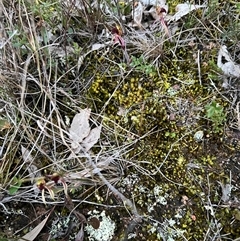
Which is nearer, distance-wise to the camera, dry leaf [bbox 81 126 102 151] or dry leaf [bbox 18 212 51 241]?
dry leaf [bbox 18 212 51 241]

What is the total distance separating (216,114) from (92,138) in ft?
1.48

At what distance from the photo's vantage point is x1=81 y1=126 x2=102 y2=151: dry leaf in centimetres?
153

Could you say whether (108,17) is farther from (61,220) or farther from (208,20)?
(61,220)

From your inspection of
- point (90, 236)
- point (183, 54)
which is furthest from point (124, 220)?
point (183, 54)

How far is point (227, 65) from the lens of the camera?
1.64 meters

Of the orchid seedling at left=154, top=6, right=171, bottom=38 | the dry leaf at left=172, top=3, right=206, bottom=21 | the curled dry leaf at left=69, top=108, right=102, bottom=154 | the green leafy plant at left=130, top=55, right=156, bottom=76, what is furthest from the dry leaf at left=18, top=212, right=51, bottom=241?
the dry leaf at left=172, top=3, right=206, bottom=21

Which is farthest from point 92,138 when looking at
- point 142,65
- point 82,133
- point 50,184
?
point 142,65

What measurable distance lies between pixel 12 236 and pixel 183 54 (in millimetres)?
930

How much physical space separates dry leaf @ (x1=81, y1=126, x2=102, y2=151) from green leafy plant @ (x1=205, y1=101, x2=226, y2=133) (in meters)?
0.40

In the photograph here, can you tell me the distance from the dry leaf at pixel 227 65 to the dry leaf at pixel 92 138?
20.8 inches

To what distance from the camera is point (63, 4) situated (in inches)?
66.6

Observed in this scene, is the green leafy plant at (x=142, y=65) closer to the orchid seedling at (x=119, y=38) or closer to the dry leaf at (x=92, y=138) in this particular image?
the orchid seedling at (x=119, y=38)

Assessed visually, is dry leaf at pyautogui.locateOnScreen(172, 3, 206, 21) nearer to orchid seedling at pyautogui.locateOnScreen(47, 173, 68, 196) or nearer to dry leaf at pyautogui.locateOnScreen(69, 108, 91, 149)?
dry leaf at pyautogui.locateOnScreen(69, 108, 91, 149)

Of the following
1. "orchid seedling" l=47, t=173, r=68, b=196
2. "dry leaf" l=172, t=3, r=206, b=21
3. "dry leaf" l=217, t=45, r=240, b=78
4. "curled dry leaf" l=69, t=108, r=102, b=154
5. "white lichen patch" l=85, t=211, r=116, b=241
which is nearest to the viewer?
"orchid seedling" l=47, t=173, r=68, b=196
